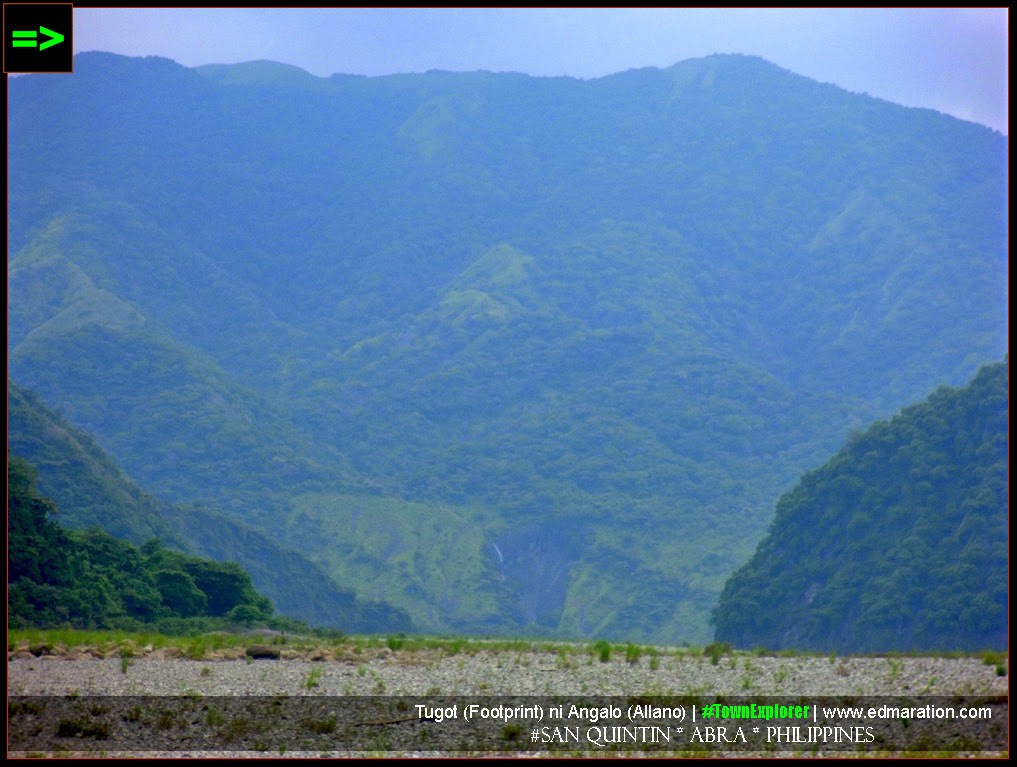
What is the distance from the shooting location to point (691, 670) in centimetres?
2019

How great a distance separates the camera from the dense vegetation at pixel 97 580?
37.5 meters

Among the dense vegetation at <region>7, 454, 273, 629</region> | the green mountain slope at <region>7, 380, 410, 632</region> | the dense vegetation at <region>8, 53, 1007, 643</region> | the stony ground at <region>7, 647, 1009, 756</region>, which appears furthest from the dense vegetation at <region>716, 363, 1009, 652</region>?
the green mountain slope at <region>7, 380, 410, 632</region>

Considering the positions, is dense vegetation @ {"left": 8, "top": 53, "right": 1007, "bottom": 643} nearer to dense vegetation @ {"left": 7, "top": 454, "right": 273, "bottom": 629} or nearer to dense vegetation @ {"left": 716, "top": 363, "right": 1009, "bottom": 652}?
dense vegetation @ {"left": 716, "top": 363, "right": 1009, "bottom": 652}

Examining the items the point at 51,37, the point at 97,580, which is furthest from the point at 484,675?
the point at 97,580

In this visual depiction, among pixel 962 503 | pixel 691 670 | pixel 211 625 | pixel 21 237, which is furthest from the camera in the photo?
pixel 21 237

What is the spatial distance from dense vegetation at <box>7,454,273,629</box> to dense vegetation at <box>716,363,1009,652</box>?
23.8 m

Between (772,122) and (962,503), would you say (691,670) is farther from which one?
(772,122)

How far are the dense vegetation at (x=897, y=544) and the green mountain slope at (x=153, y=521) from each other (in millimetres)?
Result: 27900

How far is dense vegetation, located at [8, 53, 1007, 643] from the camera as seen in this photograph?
9488cm

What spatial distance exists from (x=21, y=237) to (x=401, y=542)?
265ft

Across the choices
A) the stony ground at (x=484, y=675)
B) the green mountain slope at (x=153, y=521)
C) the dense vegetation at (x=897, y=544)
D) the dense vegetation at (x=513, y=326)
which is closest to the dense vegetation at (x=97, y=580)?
the green mountain slope at (x=153, y=521)

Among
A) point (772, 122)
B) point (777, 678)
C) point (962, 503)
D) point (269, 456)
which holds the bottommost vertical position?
point (777, 678)

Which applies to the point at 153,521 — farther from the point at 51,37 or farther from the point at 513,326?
the point at 513,326

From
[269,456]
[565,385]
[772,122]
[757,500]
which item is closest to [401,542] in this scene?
[269,456]
